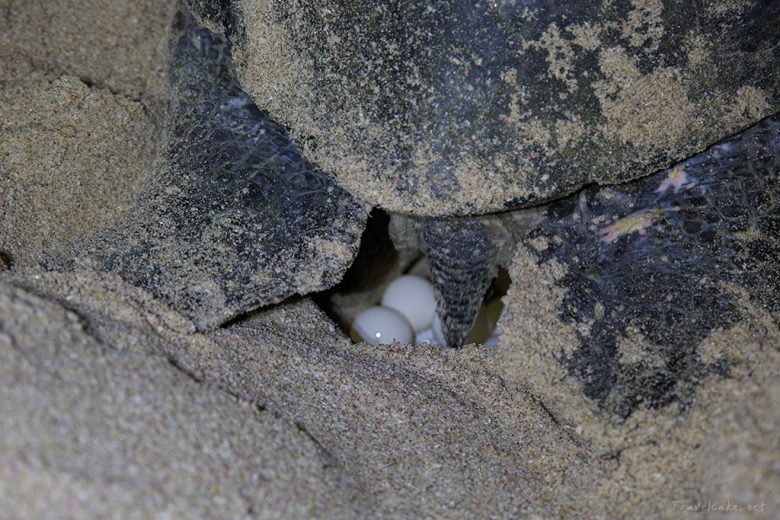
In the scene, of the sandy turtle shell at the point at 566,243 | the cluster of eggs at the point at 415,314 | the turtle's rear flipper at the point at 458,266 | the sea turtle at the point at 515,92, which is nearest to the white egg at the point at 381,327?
the cluster of eggs at the point at 415,314

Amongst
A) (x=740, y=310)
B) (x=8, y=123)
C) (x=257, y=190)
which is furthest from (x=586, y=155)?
(x=8, y=123)

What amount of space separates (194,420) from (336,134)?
0.62 metres

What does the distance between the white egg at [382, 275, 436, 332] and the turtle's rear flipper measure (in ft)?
0.97

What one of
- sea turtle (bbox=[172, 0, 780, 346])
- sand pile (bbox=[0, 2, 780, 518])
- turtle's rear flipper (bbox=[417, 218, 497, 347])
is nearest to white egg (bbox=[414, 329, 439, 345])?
turtle's rear flipper (bbox=[417, 218, 497, 347])

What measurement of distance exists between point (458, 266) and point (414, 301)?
468 mm

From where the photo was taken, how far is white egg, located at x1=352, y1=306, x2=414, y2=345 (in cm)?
189

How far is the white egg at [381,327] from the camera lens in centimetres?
189

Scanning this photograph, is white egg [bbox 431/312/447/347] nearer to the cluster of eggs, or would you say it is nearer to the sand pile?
the cluster of eggs

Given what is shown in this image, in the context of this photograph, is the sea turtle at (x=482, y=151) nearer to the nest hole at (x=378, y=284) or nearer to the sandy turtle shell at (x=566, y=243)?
the sandy turtle shell at (x=566, y=243)

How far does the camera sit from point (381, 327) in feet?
6.24

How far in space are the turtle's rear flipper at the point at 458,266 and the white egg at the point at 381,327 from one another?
202mm

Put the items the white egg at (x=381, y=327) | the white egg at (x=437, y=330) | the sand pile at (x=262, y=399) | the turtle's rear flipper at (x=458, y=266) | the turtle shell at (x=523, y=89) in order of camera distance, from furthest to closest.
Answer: the white egg at (x=437, y=330), the white egg at (x=381, y=327), the turtle's rear flipper at (x=458, y=266), the turtle shell at (x=523, y=89), the sand pile at (x=262, y=399)

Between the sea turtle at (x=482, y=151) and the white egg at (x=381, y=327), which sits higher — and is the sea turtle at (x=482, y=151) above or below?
above

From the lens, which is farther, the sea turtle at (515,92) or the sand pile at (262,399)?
the sea turtle at (515,92)
